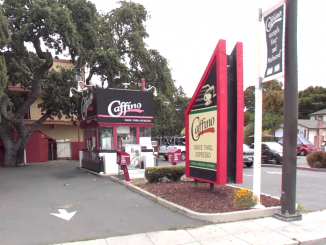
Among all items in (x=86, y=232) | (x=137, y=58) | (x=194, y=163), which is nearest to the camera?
(x=86, y=232)

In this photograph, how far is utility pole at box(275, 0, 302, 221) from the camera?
21.0 ft

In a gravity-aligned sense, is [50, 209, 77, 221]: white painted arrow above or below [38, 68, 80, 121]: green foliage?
below

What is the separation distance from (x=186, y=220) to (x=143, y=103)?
9.30m

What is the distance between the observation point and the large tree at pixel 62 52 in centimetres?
1695

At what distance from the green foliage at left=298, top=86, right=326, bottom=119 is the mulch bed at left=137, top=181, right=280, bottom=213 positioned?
63738mm

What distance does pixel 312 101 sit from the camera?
65438 millimetres

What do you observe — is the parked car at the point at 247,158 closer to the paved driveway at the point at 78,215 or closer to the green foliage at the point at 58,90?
the paved driveway at the point at 78,215

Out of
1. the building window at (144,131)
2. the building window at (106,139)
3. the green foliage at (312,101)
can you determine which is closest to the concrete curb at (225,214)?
the building window at (106,139)

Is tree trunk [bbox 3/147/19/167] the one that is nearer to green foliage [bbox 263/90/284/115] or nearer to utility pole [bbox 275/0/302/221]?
utility pole [bbox 275/0/302/221]

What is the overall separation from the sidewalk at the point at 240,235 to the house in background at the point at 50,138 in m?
19.6

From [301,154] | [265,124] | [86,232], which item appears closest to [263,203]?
[86,232]

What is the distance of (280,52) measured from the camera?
631 cm

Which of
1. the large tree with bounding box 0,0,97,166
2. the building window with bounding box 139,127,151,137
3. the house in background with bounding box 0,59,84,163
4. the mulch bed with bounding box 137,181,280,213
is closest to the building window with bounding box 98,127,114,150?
the building window with bounding box 139,127,151,137

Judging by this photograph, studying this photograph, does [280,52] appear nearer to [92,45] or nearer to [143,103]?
[143,103]
